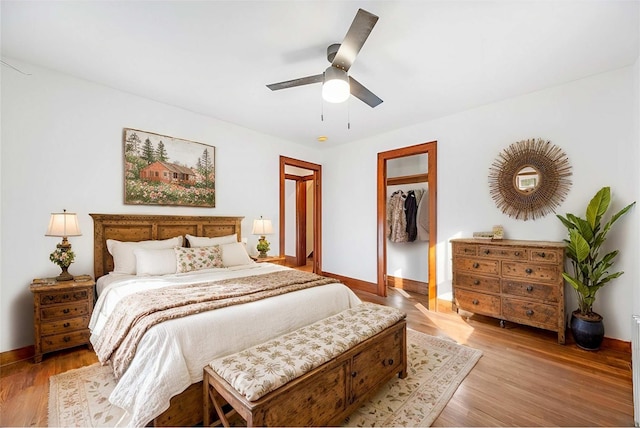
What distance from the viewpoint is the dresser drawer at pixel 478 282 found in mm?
3001

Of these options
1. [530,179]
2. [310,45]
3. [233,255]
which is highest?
[310,45]

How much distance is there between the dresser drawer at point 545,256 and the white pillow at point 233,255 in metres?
3.26

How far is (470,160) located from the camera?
352 centimetres

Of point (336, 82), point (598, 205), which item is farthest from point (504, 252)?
point (336, 82)

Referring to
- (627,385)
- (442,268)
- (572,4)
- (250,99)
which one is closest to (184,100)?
(250,99)

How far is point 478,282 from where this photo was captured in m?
3.13

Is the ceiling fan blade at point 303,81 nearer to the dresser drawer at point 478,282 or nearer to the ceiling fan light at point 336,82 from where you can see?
the ceiling fan light at point 336,82

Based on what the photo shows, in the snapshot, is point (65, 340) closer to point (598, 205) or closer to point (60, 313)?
point (60, 313)

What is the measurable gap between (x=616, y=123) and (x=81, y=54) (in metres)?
5.05

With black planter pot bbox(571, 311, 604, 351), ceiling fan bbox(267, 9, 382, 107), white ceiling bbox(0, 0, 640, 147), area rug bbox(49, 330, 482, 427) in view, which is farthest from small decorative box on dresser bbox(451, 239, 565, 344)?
ceiling fan bbox(267, 9, 382, 107)

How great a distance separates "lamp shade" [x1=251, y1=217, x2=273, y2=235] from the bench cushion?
2195 millimetres

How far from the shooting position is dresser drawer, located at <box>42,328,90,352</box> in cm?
235

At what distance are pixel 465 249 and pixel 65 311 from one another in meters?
4.21

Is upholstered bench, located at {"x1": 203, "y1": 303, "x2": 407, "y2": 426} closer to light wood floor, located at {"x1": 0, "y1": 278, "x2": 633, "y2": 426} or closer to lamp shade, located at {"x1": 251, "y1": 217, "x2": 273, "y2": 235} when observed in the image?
light wood floor, located at {"x1": 0, "y1": 278, "x2": 633, "y2": 426}
